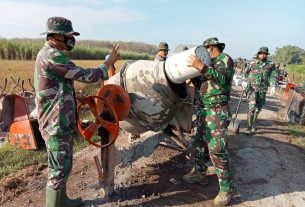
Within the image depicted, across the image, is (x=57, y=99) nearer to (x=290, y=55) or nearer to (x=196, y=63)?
(x=196, y=63)

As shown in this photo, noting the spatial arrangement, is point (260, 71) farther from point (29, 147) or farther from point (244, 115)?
point (29, 147)

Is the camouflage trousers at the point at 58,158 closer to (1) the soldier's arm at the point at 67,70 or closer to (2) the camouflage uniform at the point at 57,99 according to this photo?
(2) the camouflage uniform at the point at 57,99

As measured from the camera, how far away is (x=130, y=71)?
15.1 feet

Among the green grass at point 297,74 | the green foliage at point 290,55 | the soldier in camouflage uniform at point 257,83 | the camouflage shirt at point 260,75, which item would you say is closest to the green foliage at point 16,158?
the soldier in camouflage uniform at point 257,83

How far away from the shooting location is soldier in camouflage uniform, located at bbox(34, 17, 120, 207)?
362cm

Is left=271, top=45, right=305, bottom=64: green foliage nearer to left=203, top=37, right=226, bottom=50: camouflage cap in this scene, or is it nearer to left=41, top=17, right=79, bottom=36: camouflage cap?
left=203, top=37, right=226, bottom=50: camouflage cap

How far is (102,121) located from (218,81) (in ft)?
4.76

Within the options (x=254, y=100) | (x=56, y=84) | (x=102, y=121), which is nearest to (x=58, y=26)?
(x=56, y=84)

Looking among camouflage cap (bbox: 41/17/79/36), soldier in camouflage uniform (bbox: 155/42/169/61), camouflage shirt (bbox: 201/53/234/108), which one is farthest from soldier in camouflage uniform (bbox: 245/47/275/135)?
camouflage cap (bbox: 41/17/79/36)

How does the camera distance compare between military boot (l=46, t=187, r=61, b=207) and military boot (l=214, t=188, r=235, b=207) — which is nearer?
military boot (l=46, t=187, r=61, b=207)

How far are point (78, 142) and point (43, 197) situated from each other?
2.31m

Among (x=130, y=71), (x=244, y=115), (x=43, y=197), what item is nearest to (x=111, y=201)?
(x=43, y=197)

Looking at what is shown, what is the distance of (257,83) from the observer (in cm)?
825

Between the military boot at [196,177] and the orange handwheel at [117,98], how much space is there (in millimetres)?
1510
